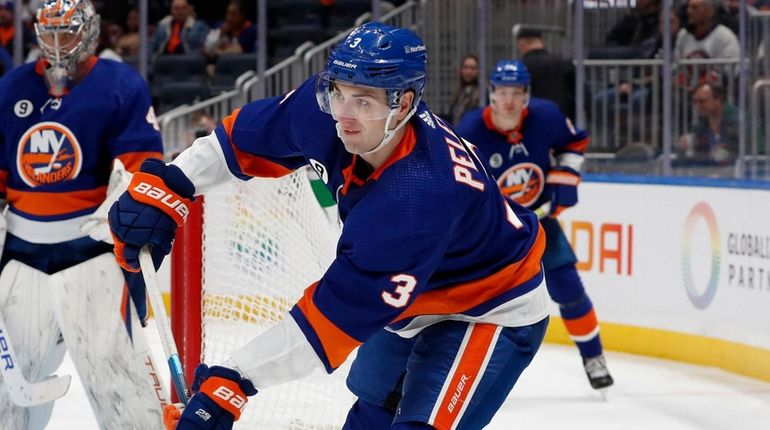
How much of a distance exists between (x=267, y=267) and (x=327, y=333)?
1630 mm

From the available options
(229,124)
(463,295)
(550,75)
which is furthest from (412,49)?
(550,75)

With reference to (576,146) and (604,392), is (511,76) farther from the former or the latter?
(604,392)

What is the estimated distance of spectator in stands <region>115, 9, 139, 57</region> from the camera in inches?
284

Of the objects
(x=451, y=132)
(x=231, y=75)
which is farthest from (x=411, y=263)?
(x=231, y=75)

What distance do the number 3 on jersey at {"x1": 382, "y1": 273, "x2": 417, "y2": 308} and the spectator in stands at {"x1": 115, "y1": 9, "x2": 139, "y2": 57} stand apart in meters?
5.32

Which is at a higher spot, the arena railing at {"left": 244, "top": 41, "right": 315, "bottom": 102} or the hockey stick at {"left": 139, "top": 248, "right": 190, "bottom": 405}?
the arena railing at {"left": 244, "top": 41, "right": 315, "bottom": 102}

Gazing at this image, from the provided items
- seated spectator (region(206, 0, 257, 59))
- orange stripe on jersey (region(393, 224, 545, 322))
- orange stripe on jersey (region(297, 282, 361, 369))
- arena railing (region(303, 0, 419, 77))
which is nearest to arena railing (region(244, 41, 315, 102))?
arena railing (region(303, 0, 419, 77))

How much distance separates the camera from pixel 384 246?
6.82ft

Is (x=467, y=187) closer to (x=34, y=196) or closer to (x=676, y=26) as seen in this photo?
(x=34, y=196)

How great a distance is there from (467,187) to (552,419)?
2.53 metres

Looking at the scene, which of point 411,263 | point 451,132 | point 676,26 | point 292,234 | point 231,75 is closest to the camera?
point 411,263

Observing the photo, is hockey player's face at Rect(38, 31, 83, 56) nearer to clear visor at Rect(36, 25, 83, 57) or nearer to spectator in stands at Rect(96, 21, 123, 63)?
clear visor at Rect(36, 25, 83, 57)

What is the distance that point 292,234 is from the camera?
3.73 m

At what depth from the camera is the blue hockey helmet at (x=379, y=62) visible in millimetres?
2115
